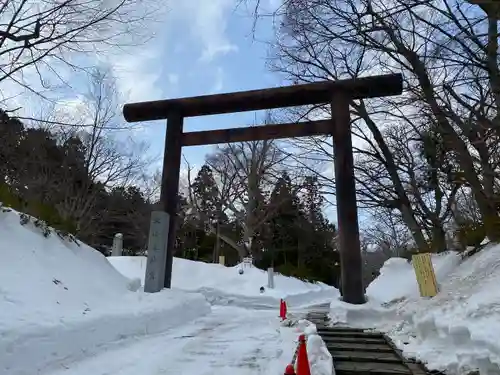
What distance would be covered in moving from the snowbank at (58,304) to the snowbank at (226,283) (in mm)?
8787

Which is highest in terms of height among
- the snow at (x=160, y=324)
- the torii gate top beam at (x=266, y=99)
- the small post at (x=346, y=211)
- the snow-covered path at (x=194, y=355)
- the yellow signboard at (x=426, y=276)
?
the torii gate top beam at (x=266, y=99)

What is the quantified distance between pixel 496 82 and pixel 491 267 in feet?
9.68

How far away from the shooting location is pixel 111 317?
6344 mm

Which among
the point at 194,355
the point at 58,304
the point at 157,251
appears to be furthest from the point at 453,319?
the point at 157,251

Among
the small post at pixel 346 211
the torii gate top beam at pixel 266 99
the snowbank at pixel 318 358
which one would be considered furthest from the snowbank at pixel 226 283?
the snowbank at pixel 318 358

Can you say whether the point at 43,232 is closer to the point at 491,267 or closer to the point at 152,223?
the point at 152,223

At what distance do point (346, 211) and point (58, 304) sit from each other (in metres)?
6.67

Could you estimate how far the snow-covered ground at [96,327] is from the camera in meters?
4.58

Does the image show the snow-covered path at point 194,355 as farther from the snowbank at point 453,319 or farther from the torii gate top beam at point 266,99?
the torii gate top beam at point 266,99

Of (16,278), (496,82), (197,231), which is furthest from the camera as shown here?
(197,231)

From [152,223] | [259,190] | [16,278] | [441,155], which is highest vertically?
[259,190]

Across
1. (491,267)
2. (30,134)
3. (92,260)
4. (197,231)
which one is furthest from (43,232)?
(197,231)

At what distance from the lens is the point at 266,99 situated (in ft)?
36.4

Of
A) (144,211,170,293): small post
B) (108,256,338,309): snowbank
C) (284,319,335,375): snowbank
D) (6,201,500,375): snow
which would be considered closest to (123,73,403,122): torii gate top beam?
(144,211,170,293): small post
